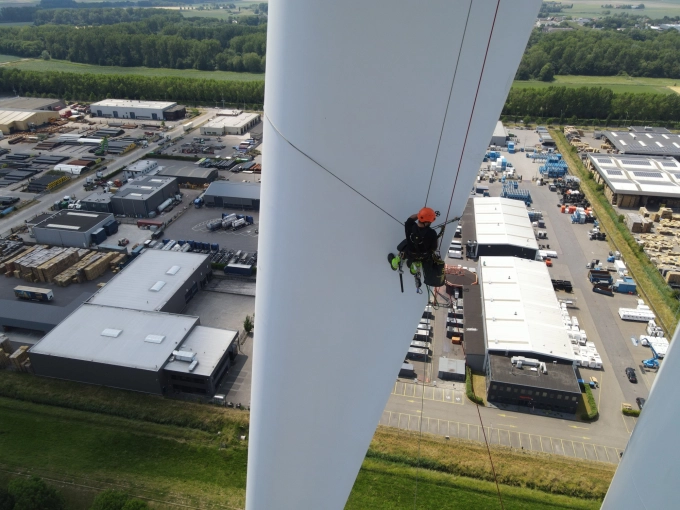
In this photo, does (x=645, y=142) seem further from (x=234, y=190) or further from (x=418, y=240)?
(x=418, y=240)

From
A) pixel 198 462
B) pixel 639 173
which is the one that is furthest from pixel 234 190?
pixel 639 173

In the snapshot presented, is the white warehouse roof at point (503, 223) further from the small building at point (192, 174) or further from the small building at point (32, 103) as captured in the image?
the small building at point (32, 103)

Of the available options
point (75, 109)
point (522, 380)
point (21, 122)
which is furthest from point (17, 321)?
point (75, 109)

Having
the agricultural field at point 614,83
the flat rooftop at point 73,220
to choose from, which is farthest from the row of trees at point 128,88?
the agricultural field at point 614,83

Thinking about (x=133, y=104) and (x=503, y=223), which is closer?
(x=503, y=223)

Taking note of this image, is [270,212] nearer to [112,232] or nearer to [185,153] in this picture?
[112,232]

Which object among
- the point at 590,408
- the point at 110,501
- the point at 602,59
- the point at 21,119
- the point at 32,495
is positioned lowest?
the point at 21,119
